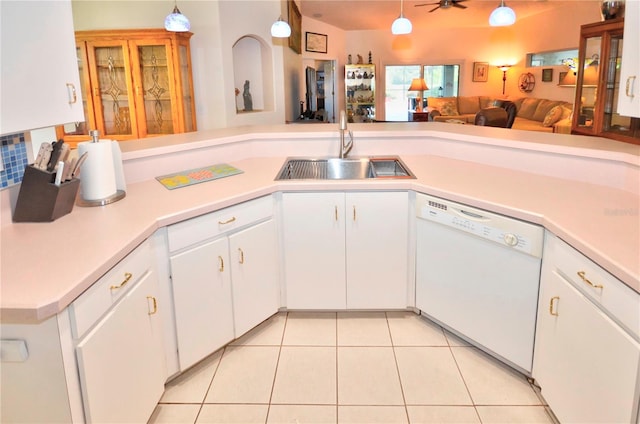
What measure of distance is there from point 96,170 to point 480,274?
1.79 metres

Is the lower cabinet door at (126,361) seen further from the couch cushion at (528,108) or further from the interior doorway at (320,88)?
the couch cushion at (528,108)

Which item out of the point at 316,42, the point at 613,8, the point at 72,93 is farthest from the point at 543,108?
the point at 72,93

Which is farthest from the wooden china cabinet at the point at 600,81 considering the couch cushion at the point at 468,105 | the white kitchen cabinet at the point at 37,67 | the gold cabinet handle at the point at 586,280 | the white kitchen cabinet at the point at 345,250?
the couch cushion at the point at 468,105

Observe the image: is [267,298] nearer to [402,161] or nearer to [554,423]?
[402,161]

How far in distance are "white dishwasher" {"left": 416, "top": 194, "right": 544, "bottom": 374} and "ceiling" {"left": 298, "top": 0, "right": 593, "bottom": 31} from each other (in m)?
5.84

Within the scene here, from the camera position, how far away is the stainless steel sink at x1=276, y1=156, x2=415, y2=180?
2.97 meters

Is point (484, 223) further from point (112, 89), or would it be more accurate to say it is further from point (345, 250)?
point (112, 89)

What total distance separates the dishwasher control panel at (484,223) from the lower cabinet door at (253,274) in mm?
827

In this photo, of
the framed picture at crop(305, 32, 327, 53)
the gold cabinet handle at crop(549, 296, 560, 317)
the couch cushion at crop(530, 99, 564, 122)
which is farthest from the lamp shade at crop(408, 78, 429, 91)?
the gold cabinet handle at crop(549, 296, 560, 317)

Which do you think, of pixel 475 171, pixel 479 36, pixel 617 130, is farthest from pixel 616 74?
pixel 479 36

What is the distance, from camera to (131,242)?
5.26ft

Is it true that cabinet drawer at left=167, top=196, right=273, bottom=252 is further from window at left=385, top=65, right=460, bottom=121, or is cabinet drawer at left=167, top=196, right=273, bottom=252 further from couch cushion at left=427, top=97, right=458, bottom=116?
window at left=385, top=65, right=460, bottom=121

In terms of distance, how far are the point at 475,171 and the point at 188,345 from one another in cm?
178

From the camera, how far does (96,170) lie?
1.99 meters
